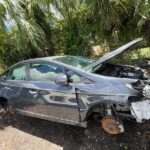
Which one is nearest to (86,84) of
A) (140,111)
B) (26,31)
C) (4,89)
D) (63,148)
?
(140,111)

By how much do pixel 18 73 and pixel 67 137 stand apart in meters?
1.84

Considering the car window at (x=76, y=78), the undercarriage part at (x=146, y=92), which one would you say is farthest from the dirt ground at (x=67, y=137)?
the car window at (x=76, y=78)

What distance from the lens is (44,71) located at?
439 centimetres

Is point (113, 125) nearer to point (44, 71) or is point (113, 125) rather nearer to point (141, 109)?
point (141, 109)

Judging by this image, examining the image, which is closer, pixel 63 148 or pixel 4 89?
pixel 63 148

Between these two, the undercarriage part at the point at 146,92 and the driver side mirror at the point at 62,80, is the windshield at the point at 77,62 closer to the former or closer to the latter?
the driver side mirror at the point at 62,80

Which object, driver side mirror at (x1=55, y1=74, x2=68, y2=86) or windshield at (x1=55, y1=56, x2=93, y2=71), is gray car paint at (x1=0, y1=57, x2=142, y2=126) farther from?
windshield at (x1=55, y1=56, x2=93, y2=71)

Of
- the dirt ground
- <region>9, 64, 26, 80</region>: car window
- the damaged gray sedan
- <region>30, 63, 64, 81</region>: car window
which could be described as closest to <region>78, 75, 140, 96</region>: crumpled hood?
the damaged gray sedan

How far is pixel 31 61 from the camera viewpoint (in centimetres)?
467

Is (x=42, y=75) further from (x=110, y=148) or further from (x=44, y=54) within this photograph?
(x=44, y=54)

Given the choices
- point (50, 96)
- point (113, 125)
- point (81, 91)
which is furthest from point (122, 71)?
point (50, 96)

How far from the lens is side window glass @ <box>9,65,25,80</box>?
4838mm

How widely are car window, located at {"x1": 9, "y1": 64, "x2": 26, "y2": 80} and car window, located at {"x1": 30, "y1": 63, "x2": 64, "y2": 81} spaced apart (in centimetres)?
31

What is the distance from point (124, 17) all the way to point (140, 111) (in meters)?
5.02
